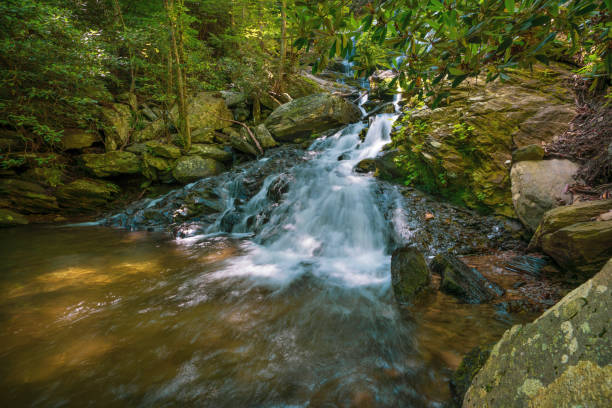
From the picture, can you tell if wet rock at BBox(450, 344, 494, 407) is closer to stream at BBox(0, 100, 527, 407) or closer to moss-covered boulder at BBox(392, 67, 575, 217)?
stream at BBox(0, 100, 527, 407)

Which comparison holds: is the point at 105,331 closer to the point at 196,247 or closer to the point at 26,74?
the point at 196,247

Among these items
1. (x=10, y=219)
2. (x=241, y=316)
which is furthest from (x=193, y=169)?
(x=241, y=316)

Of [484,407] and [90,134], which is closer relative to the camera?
[484,407]

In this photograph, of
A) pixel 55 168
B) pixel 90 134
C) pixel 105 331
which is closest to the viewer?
pixel 105 331

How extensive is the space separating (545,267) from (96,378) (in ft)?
16.6

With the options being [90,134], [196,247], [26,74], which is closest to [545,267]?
[196,247]

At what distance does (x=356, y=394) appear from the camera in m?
1.89

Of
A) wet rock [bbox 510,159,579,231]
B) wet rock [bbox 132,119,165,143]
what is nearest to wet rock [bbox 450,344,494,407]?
wet rock [bbox 510,159,579,231]

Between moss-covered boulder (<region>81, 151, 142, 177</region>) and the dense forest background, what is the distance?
988 mm

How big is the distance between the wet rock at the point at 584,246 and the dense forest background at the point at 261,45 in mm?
1564

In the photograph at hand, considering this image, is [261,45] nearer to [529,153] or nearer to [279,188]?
[279,188]

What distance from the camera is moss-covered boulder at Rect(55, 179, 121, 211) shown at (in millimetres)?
7352

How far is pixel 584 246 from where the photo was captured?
2.62m

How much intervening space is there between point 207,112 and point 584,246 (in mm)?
11953
